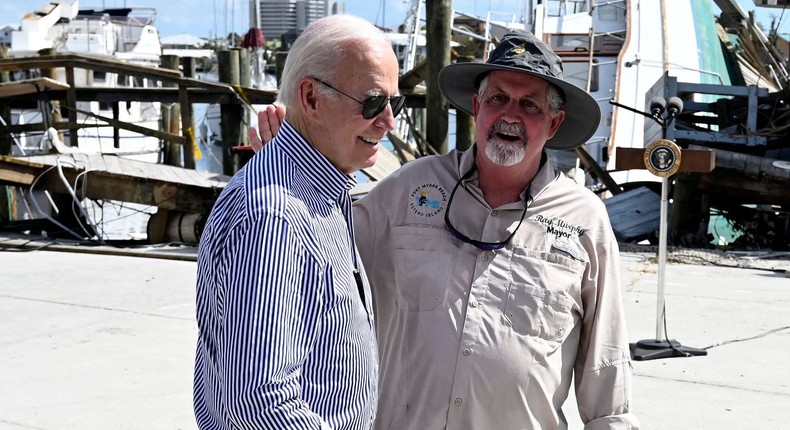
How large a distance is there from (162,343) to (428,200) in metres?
3.82

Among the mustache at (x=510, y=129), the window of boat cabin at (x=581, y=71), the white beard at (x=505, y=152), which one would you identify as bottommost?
the window of boat cabin at (x=581, y=71)

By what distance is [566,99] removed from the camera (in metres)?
3.09

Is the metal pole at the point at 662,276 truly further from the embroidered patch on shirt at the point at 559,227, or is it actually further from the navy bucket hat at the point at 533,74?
the embroidered patch on shirt at the point at 559,227

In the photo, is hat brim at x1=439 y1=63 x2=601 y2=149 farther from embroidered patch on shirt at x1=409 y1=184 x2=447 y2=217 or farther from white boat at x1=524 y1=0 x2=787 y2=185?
white boat at x1=524 y1=0 x2=787 y2=185

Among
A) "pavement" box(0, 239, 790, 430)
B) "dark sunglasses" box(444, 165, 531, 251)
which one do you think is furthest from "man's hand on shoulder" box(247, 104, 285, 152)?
"pavement" box(0, 239, 790, 430)

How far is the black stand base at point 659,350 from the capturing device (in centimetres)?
627

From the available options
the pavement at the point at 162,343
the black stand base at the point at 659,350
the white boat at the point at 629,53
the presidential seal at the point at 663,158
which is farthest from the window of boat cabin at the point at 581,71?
the black stand base at the point at 659,350

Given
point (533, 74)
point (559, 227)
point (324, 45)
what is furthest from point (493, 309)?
point (324, 45)

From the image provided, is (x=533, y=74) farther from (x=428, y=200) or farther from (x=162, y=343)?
(x=162, y=343)

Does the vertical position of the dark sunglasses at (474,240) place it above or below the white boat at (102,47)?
above

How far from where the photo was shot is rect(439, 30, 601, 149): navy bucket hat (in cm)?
291

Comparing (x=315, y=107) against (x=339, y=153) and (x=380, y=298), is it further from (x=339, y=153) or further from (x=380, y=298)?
(x=380, y=298)

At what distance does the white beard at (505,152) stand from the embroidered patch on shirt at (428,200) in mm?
181

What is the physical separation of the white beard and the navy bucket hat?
209mm
